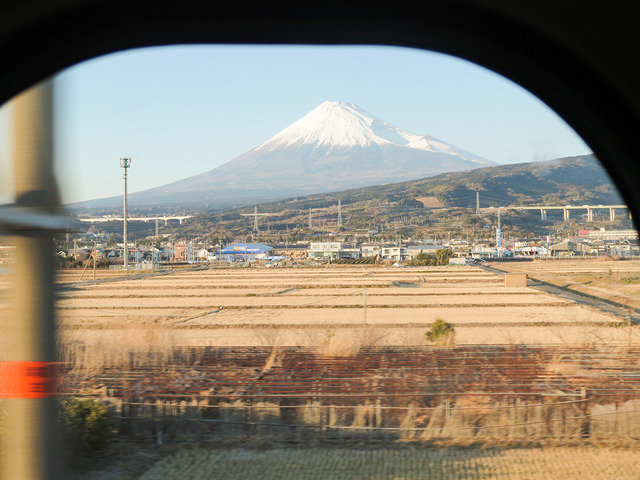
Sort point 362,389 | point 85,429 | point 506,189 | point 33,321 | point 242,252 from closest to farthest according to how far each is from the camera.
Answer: point 33,321, point 85,429, point 362,389, point 506,189, point 242,252

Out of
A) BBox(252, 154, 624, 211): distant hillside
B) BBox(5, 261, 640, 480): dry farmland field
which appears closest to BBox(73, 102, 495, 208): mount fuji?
BBox(252, 154, 624, 211): distant hillside

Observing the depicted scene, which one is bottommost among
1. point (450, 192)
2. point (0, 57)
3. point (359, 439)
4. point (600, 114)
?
point (359, 439)

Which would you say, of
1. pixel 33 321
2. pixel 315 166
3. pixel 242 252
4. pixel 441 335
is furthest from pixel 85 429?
pixel 315 166

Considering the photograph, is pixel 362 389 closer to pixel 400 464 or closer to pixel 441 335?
pixel 400 464

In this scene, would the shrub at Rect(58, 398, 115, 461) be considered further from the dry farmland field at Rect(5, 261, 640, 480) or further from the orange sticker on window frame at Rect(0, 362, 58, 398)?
the orange sticker on window frame at Rect(0, 362, 58, 398)

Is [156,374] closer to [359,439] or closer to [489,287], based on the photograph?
[359,439]

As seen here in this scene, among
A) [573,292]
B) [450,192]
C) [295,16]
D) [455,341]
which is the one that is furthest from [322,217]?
[295,16]
